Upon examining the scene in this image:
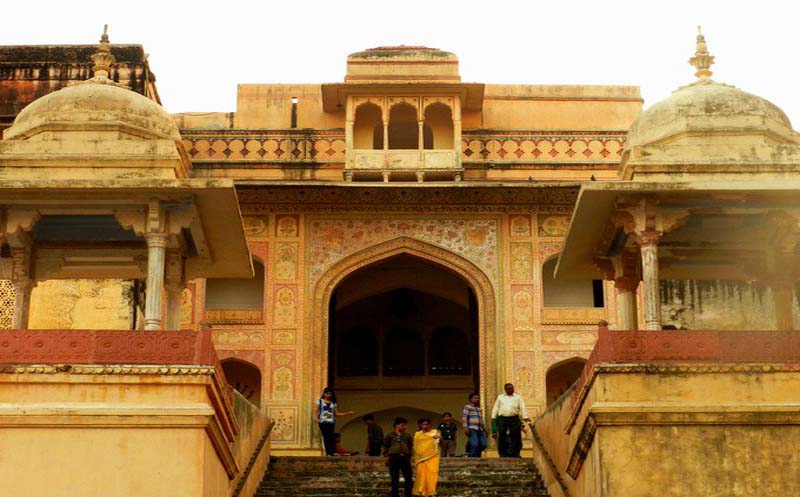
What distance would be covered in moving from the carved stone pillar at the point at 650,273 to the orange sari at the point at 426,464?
7.58 feet

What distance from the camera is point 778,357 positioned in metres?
12.6

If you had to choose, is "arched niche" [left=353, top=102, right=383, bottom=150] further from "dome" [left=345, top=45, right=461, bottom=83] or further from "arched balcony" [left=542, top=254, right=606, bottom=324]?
"arched balcony" [left=542, top=254, right=606, bottom=324]

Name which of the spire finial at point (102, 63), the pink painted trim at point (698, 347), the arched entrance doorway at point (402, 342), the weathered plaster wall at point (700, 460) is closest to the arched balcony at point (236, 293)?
the arched entrance doorway at point (402, 342)

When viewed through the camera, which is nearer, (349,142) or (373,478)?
(373,478)

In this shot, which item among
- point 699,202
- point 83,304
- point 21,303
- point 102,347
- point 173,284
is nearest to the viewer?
point 102,347

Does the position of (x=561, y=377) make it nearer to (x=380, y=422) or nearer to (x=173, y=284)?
(x=380, y=422)

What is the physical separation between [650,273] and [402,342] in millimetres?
10613

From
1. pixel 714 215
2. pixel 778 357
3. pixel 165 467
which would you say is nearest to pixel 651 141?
pixel 714 215

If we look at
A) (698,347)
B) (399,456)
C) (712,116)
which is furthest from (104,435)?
(712,116)

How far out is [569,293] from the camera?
21.0m

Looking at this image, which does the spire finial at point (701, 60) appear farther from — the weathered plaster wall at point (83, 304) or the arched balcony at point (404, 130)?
the weathered plaster wall at point (83, 304)

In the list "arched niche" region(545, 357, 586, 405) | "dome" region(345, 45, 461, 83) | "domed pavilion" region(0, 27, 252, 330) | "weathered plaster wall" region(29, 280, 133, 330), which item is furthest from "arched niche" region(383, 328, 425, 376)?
"domed pavilion" region(0, 27, 252, 330)

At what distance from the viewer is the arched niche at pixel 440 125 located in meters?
21.1

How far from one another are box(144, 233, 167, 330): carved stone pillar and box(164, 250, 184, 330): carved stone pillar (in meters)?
1.32
